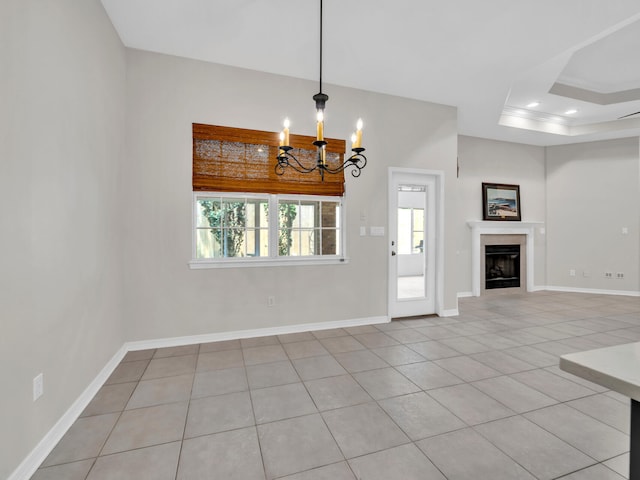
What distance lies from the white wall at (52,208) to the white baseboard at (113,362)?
0.17ft

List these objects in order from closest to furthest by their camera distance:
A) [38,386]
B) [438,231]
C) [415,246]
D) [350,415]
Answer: [38,386] → [350,415] → [438,231] → [415,246]

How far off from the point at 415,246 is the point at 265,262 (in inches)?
91.8

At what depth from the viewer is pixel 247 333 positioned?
12.0 feet

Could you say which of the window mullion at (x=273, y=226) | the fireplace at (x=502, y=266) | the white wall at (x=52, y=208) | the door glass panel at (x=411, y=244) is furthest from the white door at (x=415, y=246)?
the white wall at (x=52, y=208)

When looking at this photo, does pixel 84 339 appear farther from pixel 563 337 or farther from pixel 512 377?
pixel 563 337

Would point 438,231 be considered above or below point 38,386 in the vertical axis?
above

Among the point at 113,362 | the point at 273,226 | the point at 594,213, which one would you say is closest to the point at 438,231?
the point at 273,226

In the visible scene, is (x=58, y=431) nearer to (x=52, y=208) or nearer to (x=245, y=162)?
(x=52, y=208)

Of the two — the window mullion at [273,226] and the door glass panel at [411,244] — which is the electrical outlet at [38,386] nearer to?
the window mullion at [273,226]

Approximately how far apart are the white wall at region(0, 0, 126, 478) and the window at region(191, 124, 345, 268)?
923mm

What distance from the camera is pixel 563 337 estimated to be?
3701mm

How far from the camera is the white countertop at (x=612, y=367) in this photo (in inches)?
33.1

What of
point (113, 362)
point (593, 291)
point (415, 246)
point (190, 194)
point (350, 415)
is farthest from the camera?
point (593, 291)

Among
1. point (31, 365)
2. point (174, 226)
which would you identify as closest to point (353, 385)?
point (31, 365)
